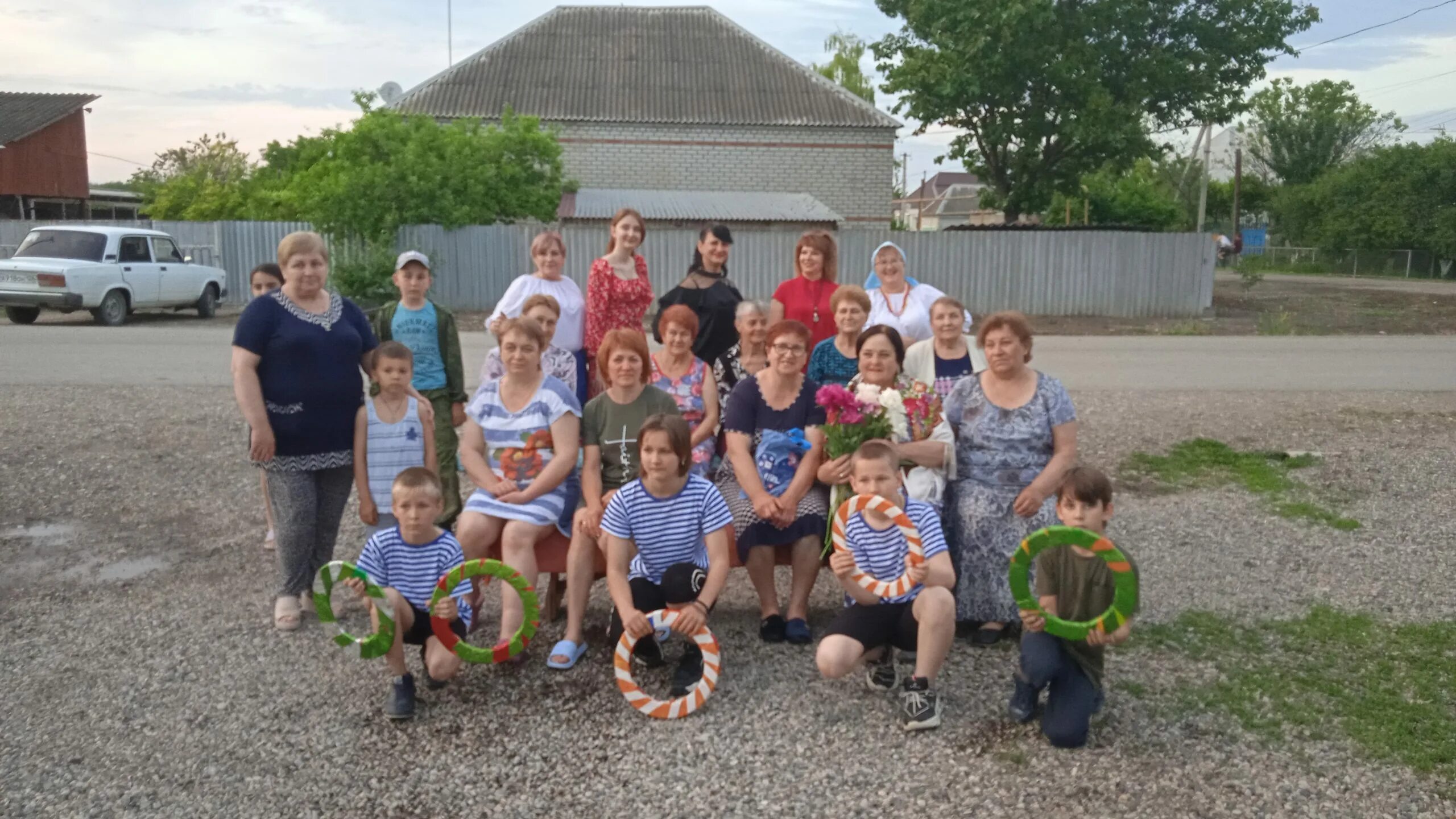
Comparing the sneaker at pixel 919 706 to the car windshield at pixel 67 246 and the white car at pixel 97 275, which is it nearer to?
the white car at pixel 97 275

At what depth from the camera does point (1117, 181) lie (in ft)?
131

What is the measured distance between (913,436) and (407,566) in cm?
235

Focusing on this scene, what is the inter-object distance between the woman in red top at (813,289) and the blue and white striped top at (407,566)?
8.87ft

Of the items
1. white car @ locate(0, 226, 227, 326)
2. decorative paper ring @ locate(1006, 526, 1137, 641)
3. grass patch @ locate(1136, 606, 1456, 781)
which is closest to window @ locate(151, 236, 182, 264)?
white car @ locate(0, 226, 227, 326)

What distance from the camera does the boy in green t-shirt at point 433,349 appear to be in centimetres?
612

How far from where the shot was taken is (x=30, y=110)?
133ft

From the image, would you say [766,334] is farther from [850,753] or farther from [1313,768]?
[1313,768]

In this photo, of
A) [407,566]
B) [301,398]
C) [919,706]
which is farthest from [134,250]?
[919,706]

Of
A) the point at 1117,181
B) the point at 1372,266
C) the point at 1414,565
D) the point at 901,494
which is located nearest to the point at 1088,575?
the point at 901,494

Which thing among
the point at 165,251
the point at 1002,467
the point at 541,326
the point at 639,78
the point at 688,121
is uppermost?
the point at 639,78

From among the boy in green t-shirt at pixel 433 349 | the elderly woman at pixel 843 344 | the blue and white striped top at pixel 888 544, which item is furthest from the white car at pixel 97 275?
the blue and white striped top at pixel 888 544

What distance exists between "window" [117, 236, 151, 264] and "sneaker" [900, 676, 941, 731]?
1883 centimetres

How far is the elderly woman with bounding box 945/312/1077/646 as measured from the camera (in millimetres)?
5188

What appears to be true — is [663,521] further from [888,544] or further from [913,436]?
[913,436]
